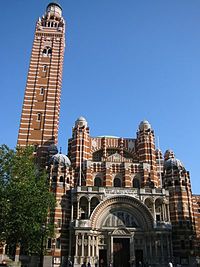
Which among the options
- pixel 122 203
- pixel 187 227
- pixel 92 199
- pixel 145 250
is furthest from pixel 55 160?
pixel 187 227

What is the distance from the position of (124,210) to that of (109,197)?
2.74m

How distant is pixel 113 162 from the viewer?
44.0m

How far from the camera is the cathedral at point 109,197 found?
3538 centimetres

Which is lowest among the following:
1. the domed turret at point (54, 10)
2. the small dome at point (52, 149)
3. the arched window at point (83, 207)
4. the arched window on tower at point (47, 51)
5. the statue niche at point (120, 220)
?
the statue niche at point (120, 220)

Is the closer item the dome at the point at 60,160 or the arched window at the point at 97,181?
the dome at the point at 60,160

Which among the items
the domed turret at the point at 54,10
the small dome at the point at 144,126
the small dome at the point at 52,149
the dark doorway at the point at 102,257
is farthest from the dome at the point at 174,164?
the domed turret at the point at 54,10

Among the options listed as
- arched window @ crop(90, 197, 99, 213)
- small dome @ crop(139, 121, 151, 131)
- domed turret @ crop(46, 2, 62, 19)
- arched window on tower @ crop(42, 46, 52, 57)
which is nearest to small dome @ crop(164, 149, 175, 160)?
small dome @ crop(139, 121, 151, 131)

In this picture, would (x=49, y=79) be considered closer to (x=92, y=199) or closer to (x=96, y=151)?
(x=96, y=151)

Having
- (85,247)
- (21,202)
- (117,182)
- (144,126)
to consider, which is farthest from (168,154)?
(21,202)

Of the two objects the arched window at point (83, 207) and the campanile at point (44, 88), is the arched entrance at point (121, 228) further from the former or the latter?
the campanile at point (44, 88)

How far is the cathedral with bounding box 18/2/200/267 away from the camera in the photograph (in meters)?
35.4

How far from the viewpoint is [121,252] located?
3572 centimetres

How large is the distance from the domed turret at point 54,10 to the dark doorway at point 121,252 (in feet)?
166

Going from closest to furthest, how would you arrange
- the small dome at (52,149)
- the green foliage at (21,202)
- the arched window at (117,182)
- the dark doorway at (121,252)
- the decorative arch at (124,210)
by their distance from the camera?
the green foliage at (21,202), the dark doorway at (121,252), the decorative arch at (124,210), the arched window at (117,182), the small dome at (52,149)
